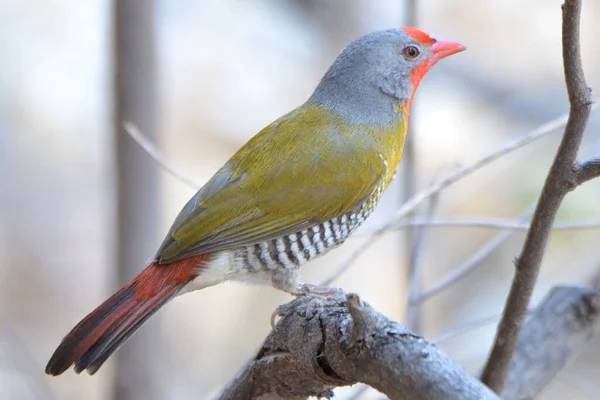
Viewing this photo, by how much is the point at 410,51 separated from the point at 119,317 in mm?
1517

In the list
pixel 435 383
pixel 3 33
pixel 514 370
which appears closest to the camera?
pixel 435 383

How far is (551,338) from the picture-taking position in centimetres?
291

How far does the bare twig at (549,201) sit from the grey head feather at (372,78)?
1061mm

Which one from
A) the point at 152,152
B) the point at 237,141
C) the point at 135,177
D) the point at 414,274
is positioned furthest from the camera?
the point at 237,141

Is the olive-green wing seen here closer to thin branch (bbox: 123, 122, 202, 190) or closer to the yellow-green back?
the yellow-green back

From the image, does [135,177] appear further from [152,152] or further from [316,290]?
[316,290]

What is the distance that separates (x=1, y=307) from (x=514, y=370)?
4519mm

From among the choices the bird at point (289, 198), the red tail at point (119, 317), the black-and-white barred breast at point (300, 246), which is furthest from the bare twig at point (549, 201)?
the red tail at point (119, 317)

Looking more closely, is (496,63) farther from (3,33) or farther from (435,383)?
(435,383)

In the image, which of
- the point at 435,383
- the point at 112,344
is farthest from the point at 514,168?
the point at 435,383

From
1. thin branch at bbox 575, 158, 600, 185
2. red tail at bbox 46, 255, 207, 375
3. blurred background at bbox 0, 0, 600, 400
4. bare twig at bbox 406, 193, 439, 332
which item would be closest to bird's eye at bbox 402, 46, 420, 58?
bare twig at bbox 406, 193, 439, 332

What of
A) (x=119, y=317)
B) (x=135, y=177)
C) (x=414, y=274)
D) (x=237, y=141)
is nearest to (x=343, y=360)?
(x=119, y=317)

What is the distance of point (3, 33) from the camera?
267 inches

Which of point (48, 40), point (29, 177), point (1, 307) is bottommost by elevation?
point (1, 307)
